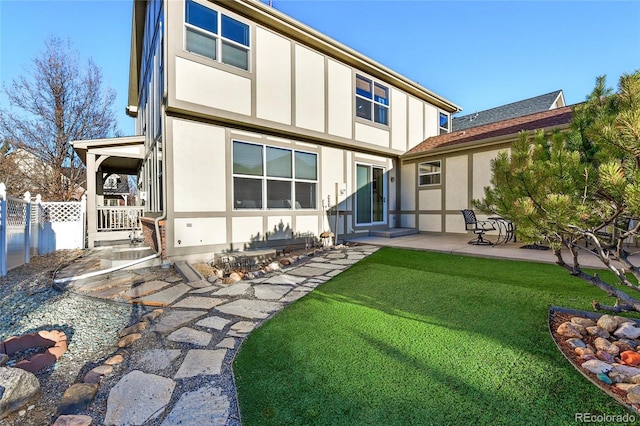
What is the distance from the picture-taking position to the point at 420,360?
2188mm

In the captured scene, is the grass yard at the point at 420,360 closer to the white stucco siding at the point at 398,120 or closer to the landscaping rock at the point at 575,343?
the landscaping rock at the point at 575,343

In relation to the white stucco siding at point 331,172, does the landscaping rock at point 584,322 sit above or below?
below

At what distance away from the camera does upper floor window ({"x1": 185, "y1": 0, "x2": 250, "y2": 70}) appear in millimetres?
5850

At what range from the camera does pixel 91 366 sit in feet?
7.63

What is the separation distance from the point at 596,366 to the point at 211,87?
691 centimetres

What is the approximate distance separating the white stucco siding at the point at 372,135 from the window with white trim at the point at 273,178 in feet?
6.12

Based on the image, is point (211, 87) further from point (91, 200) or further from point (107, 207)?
point (107, 207)

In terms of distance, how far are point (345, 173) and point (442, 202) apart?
337 centimetres

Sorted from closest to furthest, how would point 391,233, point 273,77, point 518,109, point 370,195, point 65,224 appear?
point 273,77, point 65,224, point 391,233, point 370,195, point 518,109

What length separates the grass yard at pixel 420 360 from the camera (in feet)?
5.53

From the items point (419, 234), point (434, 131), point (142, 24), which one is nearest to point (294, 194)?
point (419, 234)

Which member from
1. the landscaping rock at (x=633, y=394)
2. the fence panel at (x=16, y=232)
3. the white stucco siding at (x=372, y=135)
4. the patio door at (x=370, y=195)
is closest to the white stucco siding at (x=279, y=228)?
the patio door at (x=370, y=195)

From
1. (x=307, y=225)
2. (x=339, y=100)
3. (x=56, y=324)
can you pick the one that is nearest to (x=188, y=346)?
(x=56, y=324)

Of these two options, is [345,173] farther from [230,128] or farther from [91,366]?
[91,366]
